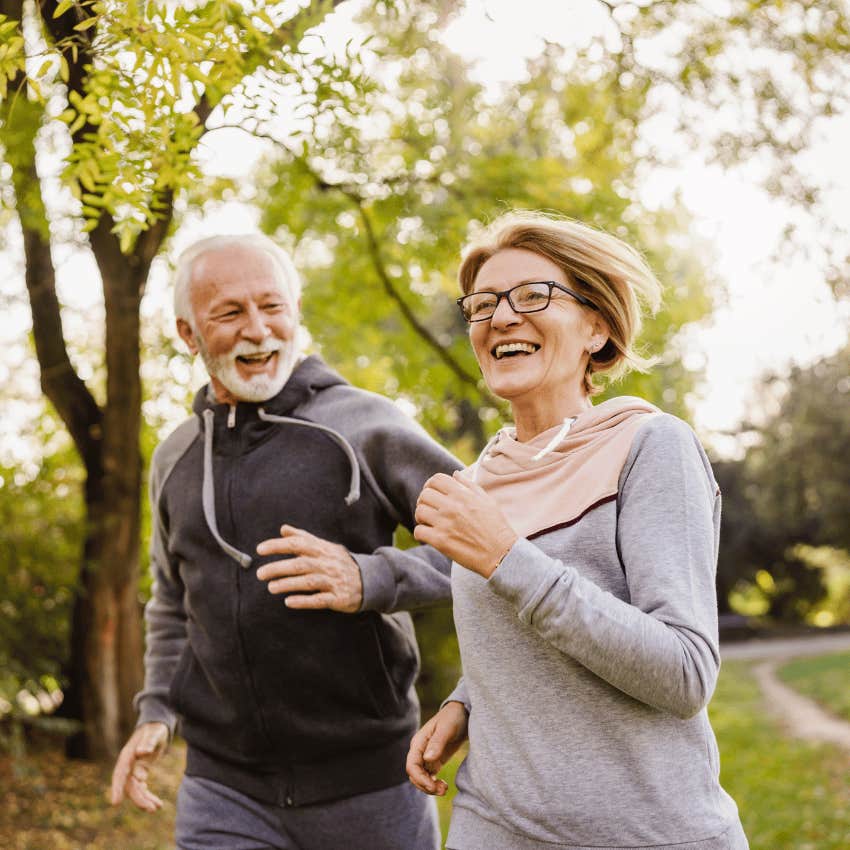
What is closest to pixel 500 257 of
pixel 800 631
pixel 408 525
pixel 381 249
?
pixel 408 525

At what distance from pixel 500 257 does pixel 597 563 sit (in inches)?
30.3

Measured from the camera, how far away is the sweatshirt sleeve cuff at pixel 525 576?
1.92 m

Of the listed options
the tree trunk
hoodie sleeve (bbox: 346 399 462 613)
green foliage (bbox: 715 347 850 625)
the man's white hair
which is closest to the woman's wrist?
hoodie sleeve (bbox: 346 399 462 613)

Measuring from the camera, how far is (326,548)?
2832 mm

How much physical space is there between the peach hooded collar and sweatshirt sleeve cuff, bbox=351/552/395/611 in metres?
0.61

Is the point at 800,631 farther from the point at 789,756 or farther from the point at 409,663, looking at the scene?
the point at 409,663

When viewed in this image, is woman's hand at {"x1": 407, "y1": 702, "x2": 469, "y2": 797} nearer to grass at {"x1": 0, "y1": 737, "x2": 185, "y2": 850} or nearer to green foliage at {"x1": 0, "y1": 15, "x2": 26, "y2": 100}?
green foliage at {"x1": 0, "y1": 15, "x2": 26, "y2": 100}

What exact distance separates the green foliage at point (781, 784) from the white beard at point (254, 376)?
619 cm

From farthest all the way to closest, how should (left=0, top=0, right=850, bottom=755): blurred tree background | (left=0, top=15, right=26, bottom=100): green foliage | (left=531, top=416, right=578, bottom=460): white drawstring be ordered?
(left=0, top=0, right=850, bottom=755): blurred tree background < (left=0, top=15, right=26, bottom=100): green foliage < (left=531, top=416, right=578, bottom=460): white drawstring

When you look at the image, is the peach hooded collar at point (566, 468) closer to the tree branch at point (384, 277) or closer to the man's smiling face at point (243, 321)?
the man's smiling face at point (243, 321)

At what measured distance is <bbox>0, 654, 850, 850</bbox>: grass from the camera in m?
7.78

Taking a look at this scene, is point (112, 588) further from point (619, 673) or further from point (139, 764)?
point (619, 673)

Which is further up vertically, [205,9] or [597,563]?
[205,9]

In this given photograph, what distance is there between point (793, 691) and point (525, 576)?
18958 millimetres
